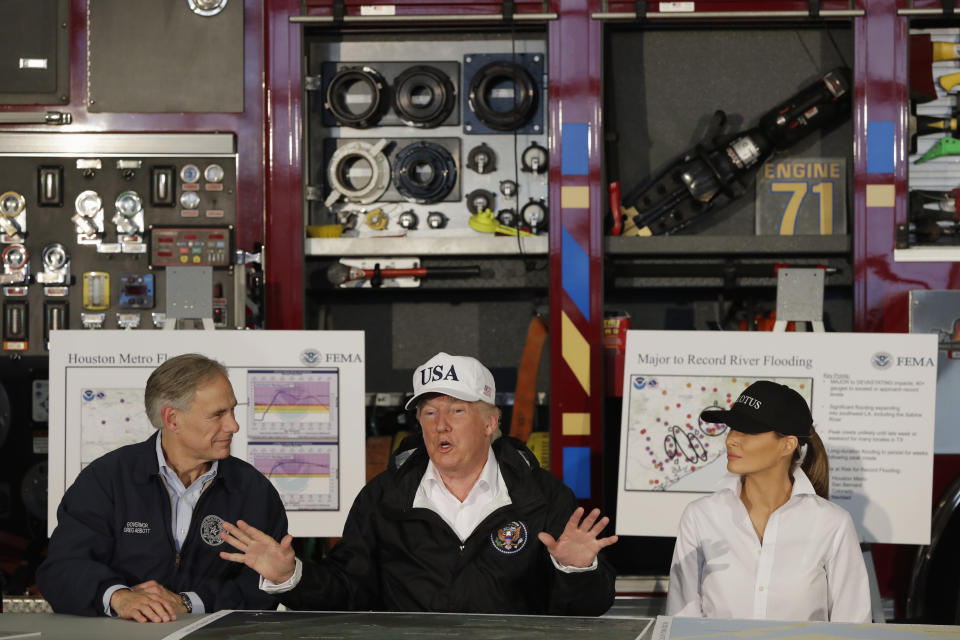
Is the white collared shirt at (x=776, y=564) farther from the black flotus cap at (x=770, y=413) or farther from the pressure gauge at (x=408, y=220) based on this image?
the pressure gauge at (x=408, y=220)

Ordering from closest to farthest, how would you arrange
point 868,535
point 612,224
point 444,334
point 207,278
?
point 868,535
point 207,278
point 612,224
point 444,334

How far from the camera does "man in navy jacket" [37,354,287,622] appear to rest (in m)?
2.81

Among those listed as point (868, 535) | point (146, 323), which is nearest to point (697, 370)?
point (868, 535)

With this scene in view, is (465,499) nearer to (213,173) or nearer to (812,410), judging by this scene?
(812,410)

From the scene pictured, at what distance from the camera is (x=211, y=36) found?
463 cm

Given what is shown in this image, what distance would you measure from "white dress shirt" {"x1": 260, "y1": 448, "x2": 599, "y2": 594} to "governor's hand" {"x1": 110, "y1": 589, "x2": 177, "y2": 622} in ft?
2.37

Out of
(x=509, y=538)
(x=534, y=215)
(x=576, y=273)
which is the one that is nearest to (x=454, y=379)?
(x=509, y=538)

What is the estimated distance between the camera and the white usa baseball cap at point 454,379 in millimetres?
2896

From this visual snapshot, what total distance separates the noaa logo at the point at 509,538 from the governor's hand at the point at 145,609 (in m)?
0.83

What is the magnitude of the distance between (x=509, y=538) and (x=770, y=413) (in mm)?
770

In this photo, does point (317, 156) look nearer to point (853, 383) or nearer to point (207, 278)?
point (207, 278)

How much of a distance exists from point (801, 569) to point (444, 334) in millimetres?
2733

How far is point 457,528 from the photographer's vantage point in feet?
9.29

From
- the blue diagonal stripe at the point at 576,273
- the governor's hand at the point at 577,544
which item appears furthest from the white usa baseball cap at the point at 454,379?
the blue diagonal stripe at the point at 576,273
